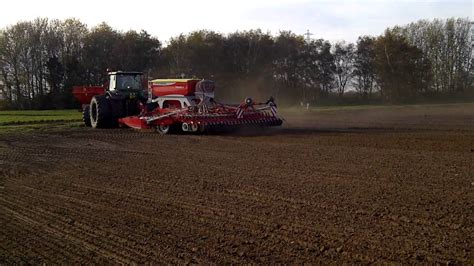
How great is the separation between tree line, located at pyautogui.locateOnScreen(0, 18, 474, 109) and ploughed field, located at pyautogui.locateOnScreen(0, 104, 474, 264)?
1446 inches

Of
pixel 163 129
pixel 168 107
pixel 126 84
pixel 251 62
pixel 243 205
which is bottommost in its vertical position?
pixel 243 205

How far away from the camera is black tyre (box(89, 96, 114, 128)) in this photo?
19.9 meters

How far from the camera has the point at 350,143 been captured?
45.1ft

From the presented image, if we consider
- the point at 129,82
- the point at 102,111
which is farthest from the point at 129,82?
the point at 102,111

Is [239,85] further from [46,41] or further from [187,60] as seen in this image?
[46,41]

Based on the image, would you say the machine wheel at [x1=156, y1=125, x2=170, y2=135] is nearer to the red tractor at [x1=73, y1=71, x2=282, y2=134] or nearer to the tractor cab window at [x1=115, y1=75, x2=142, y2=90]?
the red tractor at [x1=73, y1=71, x2=282, y2=134]

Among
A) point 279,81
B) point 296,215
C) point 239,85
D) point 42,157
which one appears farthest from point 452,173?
point 279,81

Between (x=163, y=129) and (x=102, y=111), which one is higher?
(x=102, y=111)

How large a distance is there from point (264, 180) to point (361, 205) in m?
2.29

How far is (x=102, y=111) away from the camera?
65.6 ft

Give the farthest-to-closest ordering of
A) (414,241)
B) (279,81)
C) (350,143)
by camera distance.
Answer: (279,81), (350,143), (414,241)

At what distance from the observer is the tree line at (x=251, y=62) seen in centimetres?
5116

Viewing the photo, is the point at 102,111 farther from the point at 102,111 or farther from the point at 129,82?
the point at 129,82

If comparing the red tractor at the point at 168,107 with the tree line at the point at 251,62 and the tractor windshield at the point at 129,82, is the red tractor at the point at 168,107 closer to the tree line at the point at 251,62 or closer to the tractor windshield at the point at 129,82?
the tractor windshield at the point at 129,82
